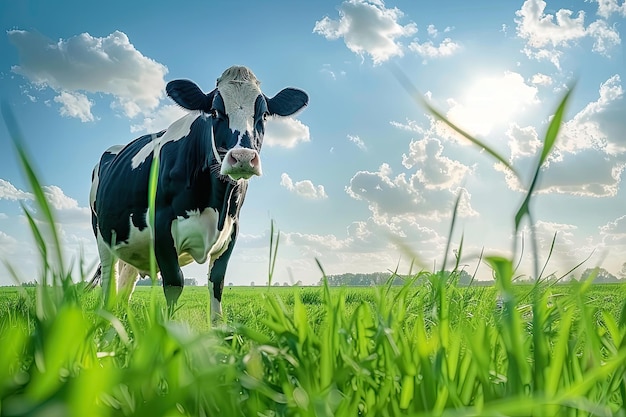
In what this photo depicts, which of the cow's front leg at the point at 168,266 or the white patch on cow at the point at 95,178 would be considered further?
the white patch on cow at the point at 95,178

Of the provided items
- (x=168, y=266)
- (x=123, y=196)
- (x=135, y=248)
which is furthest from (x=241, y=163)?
(x=123, y=196)

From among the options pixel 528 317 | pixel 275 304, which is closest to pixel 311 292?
pixel 528 317

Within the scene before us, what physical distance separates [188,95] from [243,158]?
1.63 m

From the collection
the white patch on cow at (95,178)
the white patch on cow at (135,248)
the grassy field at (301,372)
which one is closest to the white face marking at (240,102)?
the white patch on cow at (135,248)

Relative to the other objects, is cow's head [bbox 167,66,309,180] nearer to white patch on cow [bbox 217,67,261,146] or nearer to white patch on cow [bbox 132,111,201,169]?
white patch on cow [bbox 217,67,261,146]

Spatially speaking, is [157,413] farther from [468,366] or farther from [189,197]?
[189,197]

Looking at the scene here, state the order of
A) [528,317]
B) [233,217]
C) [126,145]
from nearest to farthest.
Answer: [528,317] → [233,217] → [126,145]

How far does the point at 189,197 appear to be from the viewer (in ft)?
21.0

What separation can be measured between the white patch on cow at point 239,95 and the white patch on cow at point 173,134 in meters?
0.59

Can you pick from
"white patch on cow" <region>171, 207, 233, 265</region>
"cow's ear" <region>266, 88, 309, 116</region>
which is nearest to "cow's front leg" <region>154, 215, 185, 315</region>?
"white patch on cow" <region>171, 207, 233, 265</region>

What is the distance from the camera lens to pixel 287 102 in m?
7.20

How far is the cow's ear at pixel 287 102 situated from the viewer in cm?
714

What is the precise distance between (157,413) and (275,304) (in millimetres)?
674

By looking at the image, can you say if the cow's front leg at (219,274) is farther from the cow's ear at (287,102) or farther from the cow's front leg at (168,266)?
the cow's ear at (287,102)
